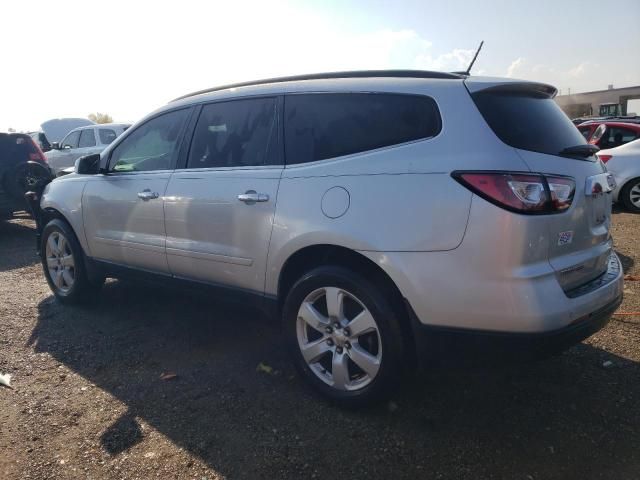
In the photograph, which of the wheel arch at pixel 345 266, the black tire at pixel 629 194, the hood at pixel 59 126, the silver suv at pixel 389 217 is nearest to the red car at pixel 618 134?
the black tire at pixel 629 194

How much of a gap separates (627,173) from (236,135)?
8.30m

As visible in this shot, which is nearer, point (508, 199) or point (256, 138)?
point (508, 199)

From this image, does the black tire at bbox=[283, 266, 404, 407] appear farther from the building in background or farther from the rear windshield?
the building in background

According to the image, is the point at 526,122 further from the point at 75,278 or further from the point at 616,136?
the point at 616,136

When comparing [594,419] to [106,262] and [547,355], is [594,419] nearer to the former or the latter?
[547,355]

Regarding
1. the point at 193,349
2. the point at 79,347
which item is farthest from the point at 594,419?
the point at 79,347

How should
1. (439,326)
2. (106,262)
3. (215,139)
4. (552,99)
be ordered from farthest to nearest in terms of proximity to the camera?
(106,262)
(215,139)
(552,99)
(439,326)

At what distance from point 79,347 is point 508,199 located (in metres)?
3.30

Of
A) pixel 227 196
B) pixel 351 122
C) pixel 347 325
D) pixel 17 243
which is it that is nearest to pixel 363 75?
pixel 351 122

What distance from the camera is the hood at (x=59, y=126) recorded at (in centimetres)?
2300

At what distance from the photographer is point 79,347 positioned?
13.2ft

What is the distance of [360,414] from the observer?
9.69ft

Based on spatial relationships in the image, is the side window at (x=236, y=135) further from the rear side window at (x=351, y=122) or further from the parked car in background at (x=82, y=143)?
the parked car in background at (x=82, y=143)

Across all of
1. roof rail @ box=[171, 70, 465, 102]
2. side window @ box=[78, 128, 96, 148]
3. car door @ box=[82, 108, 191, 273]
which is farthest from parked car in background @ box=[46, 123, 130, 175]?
roof rail @ box=[171, 70, 465, 102]
